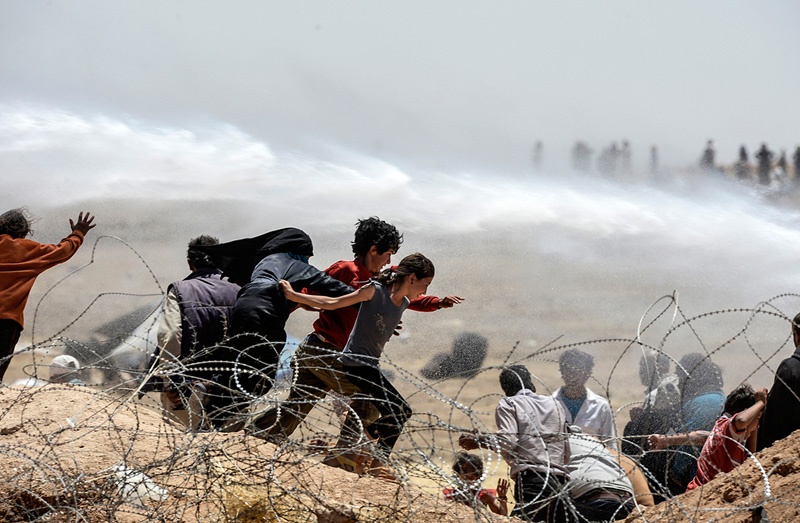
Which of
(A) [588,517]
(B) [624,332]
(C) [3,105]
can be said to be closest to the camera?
(A) [588,517]

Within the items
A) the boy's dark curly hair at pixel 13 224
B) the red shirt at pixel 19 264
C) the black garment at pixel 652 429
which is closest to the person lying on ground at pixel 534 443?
the black garment at pixel 652 429

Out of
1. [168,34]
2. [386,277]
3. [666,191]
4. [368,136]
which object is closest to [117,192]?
[368,136]

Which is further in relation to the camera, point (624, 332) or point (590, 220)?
point (590, 220)

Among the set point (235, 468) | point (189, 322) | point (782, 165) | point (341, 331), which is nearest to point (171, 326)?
point (189, 322)

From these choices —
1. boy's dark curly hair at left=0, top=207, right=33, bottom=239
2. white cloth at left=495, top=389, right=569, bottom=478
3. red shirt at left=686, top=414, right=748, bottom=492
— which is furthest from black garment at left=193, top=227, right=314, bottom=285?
red shirt at left=686, top=414, right=748, bottom=492

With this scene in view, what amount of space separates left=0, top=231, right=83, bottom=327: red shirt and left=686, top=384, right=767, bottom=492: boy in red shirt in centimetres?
379

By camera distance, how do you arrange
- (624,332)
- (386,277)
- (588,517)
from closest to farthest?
(588,517) → (386,277) → (624,332)

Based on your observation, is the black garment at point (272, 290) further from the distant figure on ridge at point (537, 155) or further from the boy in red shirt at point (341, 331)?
the distant figure on ridge at point (537, 155)

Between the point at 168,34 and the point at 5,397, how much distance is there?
12051 mm

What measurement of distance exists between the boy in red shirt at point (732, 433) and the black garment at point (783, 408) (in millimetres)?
130

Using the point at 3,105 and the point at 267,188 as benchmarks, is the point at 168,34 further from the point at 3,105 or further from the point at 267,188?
the point at 267,188

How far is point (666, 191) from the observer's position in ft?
41.1

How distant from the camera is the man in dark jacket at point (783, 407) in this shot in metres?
4.55

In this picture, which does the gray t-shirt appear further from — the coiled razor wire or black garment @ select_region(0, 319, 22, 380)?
black garment @ select_region(0, 319, 22, 380)
